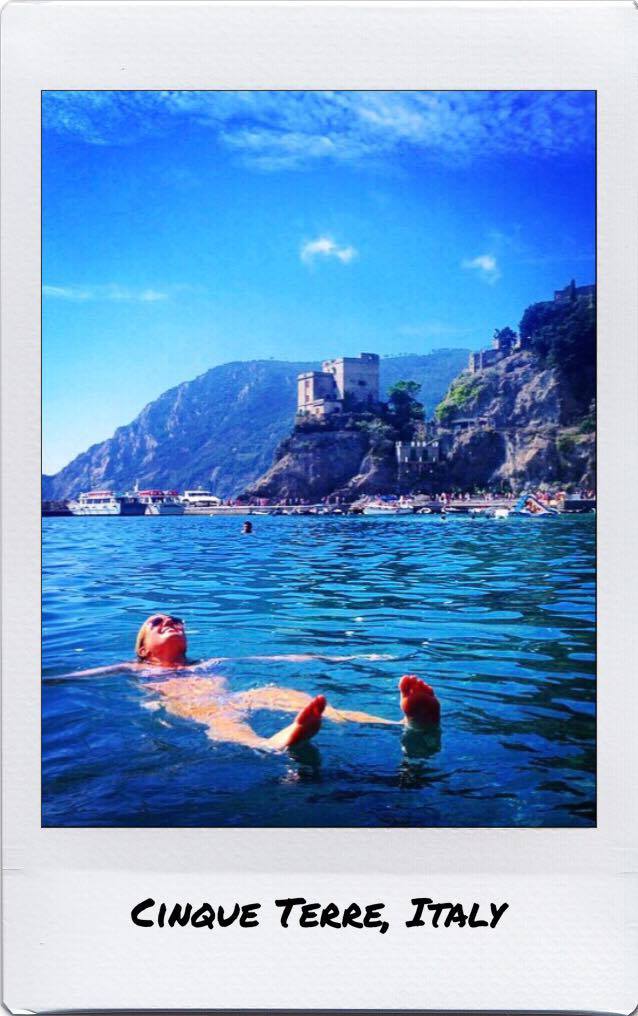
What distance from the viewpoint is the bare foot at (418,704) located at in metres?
2.00

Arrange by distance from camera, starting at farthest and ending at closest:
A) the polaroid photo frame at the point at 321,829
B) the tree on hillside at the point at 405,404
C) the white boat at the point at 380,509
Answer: the white boat at the point at 380,509 < the tree on hillside at the point at 405,404 < the polaroid photo frame at the point at 321,829

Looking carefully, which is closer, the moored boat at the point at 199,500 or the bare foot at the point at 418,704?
the bare foot at the point at 418,704

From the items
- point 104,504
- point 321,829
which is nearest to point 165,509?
point 104,504

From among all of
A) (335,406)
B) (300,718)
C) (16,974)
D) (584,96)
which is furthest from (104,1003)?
(335,406)

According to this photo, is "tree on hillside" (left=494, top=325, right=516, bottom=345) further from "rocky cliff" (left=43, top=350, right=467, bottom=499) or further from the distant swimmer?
the distant swimmer

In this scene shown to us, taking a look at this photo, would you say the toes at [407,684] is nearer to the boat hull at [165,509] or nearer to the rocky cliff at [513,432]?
the rocky cliff at [513,432]

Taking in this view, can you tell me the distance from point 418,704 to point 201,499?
254 centimetres

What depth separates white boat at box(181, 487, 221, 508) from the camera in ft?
13.6

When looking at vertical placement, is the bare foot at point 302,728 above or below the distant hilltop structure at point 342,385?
below

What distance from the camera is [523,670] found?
2.20 m

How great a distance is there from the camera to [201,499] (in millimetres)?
4281

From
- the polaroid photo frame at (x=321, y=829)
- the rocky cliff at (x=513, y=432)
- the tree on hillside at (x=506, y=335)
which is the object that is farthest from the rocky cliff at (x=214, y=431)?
the polaroid photo frame at (x=321, y=829)

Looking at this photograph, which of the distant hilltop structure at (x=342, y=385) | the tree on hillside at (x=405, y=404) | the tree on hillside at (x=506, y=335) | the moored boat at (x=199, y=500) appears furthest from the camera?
the moored boat at (x=199, y=500)

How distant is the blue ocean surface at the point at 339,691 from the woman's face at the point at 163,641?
0.25 ft
